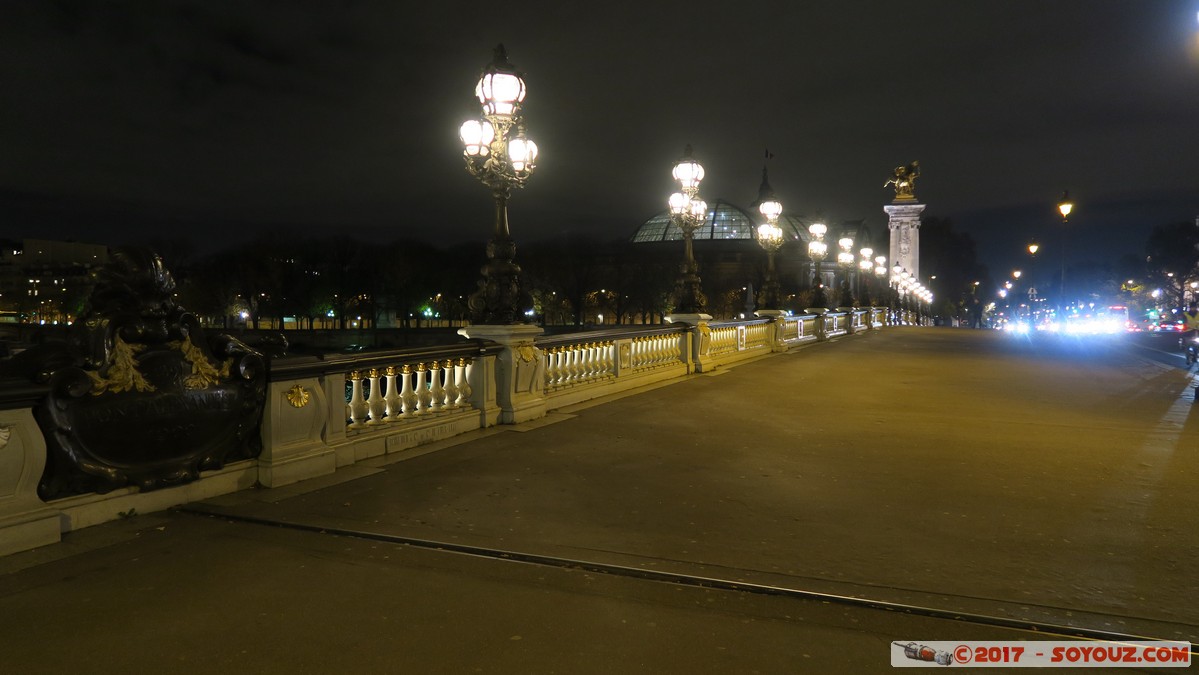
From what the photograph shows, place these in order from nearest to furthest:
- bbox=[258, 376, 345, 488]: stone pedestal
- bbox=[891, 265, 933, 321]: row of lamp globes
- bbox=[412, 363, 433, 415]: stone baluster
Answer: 1. bbox=[258, 376, 345, 488]: stone pedestal
2. bbox=[412, 363, 433, 415]: stone baluster
3. bbox=[891, 265, 933, 321]: row of lamp globes

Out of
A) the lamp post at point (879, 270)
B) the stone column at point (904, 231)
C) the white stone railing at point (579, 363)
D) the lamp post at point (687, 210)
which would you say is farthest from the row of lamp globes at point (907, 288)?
the white stone railing at point (579, 363)

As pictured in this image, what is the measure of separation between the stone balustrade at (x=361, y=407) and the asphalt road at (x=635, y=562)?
0.21 meters

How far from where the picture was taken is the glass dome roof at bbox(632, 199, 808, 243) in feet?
409

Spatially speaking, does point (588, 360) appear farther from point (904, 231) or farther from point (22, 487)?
point (904, 231)

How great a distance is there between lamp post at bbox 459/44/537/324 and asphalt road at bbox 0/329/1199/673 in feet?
7.70

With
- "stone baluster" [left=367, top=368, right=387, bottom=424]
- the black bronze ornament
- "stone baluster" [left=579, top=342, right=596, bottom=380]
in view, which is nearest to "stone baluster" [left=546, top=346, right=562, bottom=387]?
"stone baluster" [left=579, top=342, right=596, bottom=380]

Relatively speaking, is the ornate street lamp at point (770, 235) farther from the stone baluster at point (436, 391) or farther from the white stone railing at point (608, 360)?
the stone baluster at point (436, 391)

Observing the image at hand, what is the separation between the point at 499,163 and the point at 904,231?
90.8m

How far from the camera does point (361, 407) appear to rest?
8.17 metres

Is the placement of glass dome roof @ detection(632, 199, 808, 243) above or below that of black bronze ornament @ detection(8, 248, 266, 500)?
above

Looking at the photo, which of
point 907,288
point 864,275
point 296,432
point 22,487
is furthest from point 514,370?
point 907,288

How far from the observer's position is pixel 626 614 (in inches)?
165

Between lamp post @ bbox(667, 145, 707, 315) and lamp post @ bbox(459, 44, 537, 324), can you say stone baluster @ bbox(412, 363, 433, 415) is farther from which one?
lamp post @ bbox(667, 145, 707, 315)

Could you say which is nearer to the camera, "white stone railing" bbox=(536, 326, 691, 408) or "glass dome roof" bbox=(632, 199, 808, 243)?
"white stone railing" bbox=(536, 326, 691, 408)
